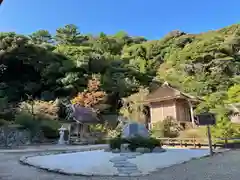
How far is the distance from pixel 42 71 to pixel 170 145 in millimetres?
17310

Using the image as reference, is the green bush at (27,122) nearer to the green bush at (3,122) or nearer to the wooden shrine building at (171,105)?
the green bush at (3,122)

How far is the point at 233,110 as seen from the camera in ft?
52.9

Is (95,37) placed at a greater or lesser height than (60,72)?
greater

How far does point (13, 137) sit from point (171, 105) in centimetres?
1276

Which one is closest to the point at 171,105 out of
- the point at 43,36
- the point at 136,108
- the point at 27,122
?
the point at 136,108

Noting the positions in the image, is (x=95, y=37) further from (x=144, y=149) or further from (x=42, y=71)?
(x=144, y=149)

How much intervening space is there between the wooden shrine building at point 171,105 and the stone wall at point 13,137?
1005 cm

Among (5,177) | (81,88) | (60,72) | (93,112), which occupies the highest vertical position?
(60,72)

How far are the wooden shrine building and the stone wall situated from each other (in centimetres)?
1005

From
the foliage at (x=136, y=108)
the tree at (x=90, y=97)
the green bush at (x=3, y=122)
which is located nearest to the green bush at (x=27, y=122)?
the green bush at (x=3, y=122)

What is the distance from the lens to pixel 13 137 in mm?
17891

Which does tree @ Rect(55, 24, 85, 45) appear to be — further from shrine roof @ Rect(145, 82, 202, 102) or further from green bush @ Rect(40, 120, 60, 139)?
green bush @ Rect(40, 120, 60, 139)

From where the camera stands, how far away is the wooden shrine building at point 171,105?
20891 mm

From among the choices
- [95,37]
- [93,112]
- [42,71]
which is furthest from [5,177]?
[95,37]
